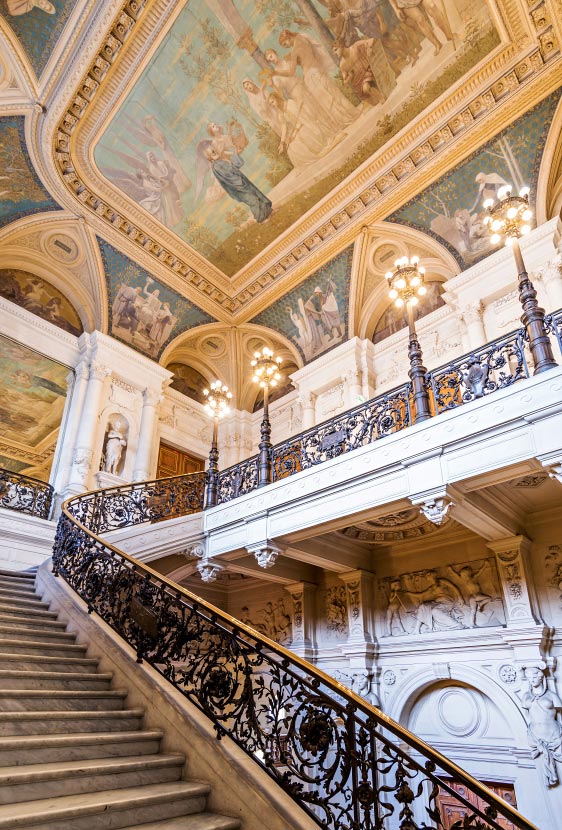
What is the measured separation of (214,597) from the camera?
34.9 ft

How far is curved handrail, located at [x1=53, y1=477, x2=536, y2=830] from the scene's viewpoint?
8.95 feet

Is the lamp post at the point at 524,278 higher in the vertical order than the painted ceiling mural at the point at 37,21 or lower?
lower

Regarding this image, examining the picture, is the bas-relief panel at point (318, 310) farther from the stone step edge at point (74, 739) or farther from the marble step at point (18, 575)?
the stone step edge at point (74, 739)

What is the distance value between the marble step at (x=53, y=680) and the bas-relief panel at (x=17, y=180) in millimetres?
9406

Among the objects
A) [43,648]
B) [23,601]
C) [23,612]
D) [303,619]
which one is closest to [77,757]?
[43,648]

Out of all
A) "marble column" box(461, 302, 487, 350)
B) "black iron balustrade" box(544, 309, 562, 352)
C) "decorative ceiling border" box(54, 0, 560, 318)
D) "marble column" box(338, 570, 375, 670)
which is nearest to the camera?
"black iron balustrade" box(544, 309, 562, 352)

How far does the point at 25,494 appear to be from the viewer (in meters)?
9.59

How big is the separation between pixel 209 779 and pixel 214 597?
759cm

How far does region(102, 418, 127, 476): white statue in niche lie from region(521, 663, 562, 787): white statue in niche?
873cm

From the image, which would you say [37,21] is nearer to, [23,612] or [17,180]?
[17,180]

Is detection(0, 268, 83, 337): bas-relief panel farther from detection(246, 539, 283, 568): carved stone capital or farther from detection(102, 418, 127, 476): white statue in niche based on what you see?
detection(246, 539, 283, 568): carved stone capital

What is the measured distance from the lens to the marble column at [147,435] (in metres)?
11.8

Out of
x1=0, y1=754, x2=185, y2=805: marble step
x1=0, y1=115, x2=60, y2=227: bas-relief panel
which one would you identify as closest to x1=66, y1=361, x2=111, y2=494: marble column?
x1=0, y1=115, x2=60, y2=227: bas-relief panel

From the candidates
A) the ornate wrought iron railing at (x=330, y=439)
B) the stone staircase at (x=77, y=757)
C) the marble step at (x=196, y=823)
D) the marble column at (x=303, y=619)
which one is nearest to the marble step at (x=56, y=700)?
the stone staircase at (x=77, y=757)
